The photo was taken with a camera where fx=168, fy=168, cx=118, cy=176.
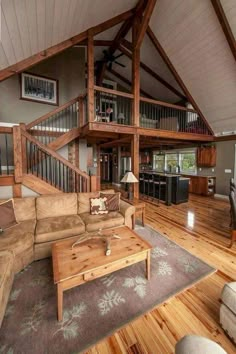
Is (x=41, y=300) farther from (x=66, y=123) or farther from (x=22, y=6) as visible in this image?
(x=66, y=123)

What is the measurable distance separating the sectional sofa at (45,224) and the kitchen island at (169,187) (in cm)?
263

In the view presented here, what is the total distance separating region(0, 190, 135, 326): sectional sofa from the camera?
2129mm

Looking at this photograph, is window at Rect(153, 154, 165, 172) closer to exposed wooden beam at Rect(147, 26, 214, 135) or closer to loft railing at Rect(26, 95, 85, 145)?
exposed wooden beam at Rect(147, 26, 214, 135)

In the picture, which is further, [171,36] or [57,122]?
[57,122]

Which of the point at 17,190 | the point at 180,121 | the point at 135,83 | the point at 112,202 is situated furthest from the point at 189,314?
the point at 180,121

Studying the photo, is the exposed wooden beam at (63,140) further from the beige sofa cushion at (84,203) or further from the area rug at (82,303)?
the area rug at (82,303)

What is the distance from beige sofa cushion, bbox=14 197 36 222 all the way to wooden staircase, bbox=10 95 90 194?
424 millimetres

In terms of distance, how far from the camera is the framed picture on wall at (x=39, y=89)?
506 centimetres

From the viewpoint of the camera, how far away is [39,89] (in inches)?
207

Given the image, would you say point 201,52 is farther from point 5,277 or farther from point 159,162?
point 5,277

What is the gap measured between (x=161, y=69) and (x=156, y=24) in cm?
177

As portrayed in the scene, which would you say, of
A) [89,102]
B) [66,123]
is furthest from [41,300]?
[66,123]

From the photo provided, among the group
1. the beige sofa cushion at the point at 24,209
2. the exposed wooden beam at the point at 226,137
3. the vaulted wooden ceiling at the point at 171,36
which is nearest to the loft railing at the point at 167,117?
the exposed wooden beam at the point at 226,137

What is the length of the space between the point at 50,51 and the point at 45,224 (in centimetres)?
371
